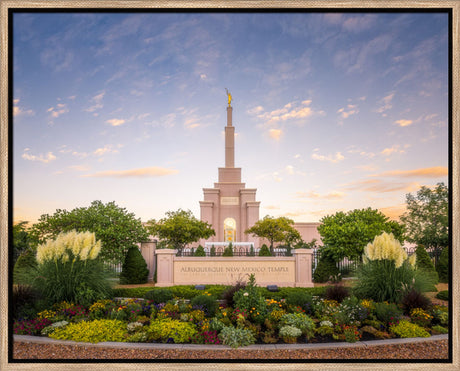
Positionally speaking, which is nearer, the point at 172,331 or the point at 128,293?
the point at 172,331

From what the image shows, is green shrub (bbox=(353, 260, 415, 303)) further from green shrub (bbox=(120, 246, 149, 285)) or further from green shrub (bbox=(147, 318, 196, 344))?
green shrub (bbox=(120, 246, 149, 285))

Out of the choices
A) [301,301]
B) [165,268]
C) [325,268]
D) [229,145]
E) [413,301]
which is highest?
[229,145]

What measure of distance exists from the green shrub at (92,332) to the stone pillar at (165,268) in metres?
5.83

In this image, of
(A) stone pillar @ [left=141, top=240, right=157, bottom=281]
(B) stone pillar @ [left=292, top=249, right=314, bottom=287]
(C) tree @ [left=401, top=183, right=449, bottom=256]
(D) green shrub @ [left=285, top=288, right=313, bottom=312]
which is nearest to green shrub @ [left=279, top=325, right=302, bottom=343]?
(D) green shrub @ [left=285, top=288, right=313, bottom=312]

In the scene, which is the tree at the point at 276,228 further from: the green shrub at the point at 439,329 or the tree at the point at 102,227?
the green shrub at the point at 439,329

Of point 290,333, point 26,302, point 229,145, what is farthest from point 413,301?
point 229,145

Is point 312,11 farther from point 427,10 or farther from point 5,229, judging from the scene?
point 5,229

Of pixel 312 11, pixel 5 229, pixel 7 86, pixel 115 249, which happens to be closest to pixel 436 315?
pixel 312 11

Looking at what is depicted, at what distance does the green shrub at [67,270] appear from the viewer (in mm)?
7473

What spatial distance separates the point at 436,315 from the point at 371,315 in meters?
1.70

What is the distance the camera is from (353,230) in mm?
12938

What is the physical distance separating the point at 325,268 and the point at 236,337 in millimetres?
8425

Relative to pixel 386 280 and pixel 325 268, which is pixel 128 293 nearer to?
pixel 386 280

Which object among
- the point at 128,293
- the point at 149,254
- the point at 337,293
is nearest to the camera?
the point at 337,293
